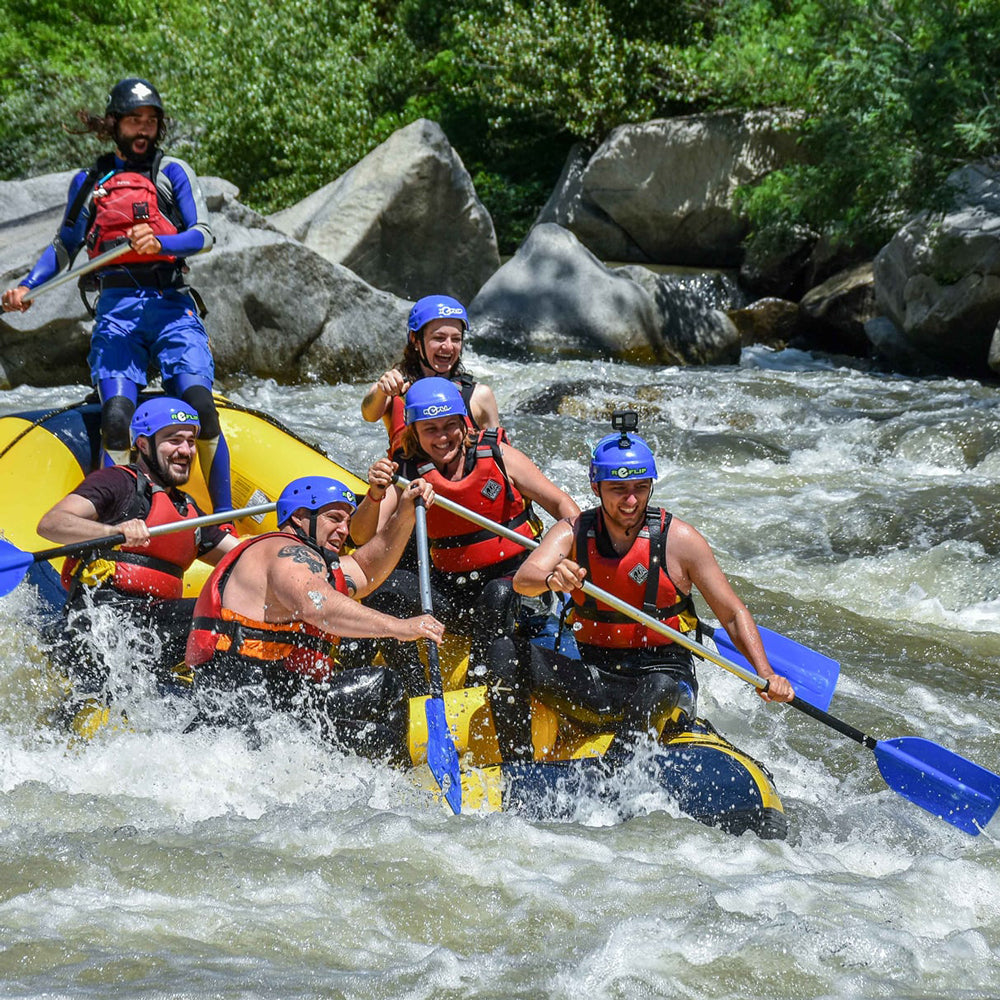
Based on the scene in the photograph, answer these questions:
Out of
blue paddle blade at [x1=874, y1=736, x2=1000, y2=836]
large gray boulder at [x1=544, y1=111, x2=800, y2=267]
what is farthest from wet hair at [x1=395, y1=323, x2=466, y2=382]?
large gray boulder at [x1=544, y1=111, x2=800, y2=267]

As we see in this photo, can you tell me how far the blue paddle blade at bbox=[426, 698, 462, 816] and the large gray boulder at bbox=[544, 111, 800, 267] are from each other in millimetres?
12853

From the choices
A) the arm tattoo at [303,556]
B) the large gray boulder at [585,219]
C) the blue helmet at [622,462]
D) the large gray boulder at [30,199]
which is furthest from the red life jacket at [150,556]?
the large gray boulder at [585,219]

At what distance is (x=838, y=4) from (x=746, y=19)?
5488 millimetres

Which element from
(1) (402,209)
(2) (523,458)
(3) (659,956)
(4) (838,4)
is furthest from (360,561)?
(1) (402,209)

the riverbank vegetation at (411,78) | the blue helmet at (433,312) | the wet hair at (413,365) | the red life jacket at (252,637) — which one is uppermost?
the riverbank vegetation at (411,78)

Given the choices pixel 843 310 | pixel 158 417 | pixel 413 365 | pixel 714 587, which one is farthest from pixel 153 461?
pixel 843 310

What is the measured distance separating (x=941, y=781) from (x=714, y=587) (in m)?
0.95

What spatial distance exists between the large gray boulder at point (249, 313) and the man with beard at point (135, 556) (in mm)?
5031

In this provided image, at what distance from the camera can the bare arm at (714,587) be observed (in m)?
4.00

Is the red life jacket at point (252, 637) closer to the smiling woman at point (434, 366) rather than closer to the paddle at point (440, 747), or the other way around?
the paddle at point (440, 747)

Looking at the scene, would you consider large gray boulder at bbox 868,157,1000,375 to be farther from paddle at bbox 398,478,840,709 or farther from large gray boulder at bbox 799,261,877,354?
paddle at bbox 398,478,840,709

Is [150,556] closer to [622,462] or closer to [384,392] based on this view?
[384,392]

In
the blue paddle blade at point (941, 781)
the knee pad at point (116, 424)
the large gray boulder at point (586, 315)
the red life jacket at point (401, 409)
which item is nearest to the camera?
the blue paddle blade at point (941, 781)

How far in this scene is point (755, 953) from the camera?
9.71ft
